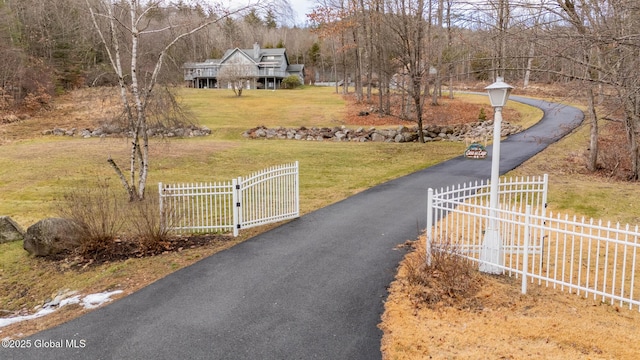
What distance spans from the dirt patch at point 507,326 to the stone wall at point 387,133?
20354mm

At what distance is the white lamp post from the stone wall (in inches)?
756

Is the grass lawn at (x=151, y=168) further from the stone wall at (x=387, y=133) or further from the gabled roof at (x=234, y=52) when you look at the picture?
the gabled roof at (x=234, y=52)

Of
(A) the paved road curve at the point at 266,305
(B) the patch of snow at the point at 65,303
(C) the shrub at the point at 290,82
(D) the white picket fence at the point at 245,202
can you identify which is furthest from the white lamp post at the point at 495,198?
(C) the shrub at the point at 290,82

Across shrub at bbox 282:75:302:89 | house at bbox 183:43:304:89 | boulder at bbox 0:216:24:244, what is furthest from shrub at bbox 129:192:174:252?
shrub at bbox 282:75:302:89

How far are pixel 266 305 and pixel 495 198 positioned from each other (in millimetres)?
4059

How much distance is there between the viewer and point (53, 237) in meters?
9.40

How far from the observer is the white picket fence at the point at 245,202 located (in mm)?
9828

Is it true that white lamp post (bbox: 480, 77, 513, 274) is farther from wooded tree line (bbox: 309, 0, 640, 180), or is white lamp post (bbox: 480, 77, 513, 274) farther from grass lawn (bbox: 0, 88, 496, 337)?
grass lawn (bbox: 0, 88, 496, 337)

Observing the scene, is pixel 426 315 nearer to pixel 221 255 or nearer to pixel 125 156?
pixel 221 255

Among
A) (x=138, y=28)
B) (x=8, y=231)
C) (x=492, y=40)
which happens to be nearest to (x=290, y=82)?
(x=138, y=28)

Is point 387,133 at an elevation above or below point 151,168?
above

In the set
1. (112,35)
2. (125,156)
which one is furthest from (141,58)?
(125,156)

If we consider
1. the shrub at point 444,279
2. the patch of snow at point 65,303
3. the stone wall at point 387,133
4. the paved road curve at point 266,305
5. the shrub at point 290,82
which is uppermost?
the shrub at point 290,82

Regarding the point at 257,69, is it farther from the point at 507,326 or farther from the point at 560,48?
the point at 507,326
